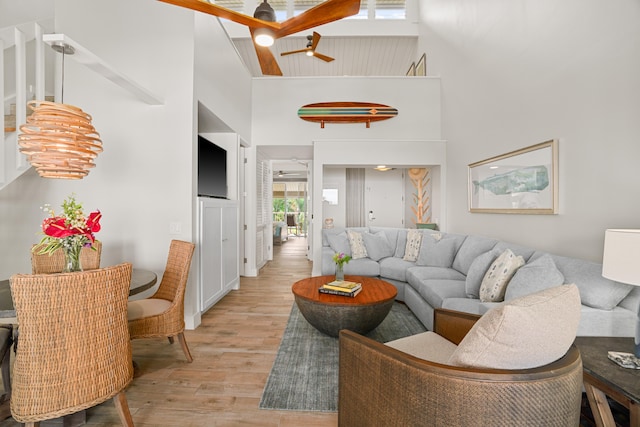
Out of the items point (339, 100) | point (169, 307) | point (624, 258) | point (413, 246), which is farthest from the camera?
point (339, 100)

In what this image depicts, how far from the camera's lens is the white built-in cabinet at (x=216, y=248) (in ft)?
10.7

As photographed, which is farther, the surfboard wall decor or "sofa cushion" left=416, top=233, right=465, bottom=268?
the surfboard wall decor

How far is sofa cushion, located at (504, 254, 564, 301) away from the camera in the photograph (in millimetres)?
1988

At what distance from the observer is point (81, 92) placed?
3146mm

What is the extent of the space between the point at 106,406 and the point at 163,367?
1.51 feet

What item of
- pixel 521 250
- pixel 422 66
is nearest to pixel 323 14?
pixel 521 250

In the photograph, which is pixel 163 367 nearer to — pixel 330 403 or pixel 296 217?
pixel 330 403

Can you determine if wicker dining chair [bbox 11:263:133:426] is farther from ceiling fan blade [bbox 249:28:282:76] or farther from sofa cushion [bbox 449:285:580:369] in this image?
ceiling fan blade [bbox 249:28:282:76]

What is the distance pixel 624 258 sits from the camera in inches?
55.4

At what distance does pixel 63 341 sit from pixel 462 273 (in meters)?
3.60

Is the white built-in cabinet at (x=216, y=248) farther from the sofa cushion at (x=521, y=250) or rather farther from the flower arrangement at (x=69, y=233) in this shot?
the sofa cushion at (x=521, y=250)

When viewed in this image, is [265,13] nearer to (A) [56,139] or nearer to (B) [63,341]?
(A) [56,139]

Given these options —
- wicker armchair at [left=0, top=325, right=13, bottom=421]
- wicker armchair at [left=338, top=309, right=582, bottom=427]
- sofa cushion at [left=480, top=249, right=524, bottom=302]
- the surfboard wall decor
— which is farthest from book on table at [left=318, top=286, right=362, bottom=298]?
the surfboard wall decor

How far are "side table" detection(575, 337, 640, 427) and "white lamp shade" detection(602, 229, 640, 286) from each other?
416 mm
